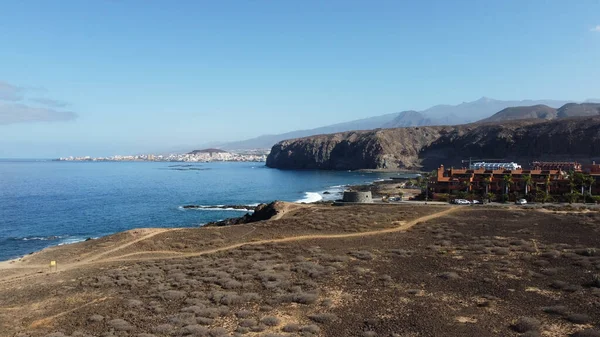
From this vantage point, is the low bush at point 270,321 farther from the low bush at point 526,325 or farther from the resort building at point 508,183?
the resort building at point 508,183

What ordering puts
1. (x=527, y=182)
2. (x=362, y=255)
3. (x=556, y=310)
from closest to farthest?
(x=556, y=310)
(x=362, y=255)
(x=527, y=182)

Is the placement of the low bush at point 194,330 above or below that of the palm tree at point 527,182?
below

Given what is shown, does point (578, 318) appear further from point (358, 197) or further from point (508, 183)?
point (508, 183)

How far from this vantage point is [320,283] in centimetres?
2603

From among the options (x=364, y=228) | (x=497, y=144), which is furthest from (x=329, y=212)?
(x=497, y=144)

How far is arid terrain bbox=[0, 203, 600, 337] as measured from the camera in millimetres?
19625

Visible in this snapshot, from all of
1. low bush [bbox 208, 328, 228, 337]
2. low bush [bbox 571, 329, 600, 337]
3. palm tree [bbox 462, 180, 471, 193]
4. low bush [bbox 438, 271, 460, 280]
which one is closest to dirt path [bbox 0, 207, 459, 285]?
low bush [bbox 438, 271, 460, 280]

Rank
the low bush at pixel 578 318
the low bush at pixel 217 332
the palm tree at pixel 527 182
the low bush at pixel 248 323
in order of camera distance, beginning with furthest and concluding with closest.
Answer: the palm tree at pixel 527 182 → the low bush at pixel 248 323 → the low bush at pixel 578 318 → the low bush at pixel 217 332

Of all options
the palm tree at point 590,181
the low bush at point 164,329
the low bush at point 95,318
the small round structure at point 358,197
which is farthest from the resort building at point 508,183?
the low bush at point 95,318

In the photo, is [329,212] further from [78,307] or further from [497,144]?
[497,144]

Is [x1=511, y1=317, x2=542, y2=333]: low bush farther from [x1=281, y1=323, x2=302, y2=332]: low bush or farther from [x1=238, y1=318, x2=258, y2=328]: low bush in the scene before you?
[x1=238, y1=318, x2=258, y2=328]: low bush

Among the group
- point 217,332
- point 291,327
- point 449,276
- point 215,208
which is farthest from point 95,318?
point 215,208

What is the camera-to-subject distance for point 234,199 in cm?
10419

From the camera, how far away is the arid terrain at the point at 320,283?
1962 cm
